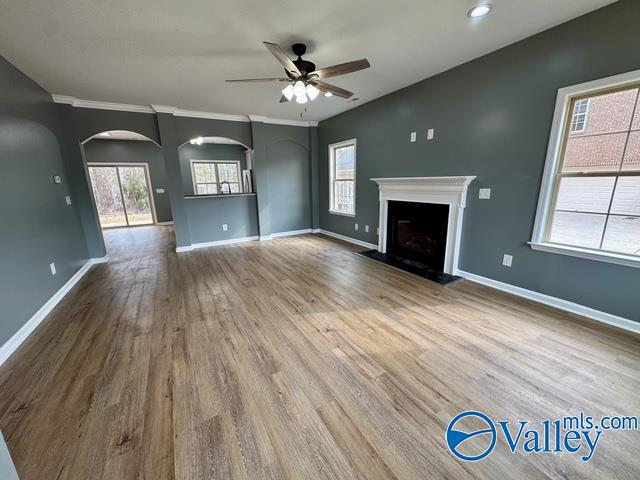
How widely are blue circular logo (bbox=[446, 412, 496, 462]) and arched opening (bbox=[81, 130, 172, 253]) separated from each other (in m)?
9.60

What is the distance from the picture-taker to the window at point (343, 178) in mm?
5285

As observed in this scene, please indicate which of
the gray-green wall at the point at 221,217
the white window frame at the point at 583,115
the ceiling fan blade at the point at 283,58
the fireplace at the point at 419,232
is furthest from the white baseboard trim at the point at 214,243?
the white window frame at the point at 583,115

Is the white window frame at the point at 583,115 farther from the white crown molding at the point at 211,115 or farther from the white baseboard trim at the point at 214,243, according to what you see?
the white baseboard trim at the point at 214,243

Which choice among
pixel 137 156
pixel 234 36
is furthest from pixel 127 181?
pixel 234 36

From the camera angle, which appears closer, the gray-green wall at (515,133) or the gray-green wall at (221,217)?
the gray-green wall at (515,133)

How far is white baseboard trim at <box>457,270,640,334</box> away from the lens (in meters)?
2.22

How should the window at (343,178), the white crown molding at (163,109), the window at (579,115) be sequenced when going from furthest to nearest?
1. the window at (343,178)
2. the white crown molding at (163,109)
3. the window at (579,115)

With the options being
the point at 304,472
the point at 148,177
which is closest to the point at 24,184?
the point at 304,472

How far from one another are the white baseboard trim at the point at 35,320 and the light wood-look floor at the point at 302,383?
89 millimetres

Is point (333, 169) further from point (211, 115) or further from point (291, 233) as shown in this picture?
point (211, 115)

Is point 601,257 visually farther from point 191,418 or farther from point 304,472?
point 191,418

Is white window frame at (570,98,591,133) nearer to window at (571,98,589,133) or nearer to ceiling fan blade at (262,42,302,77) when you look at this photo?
window at (571,98,589,133)

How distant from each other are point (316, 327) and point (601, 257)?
2667 mm

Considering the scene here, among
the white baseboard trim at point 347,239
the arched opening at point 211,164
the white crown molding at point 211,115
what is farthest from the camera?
the arched opening at point 211,164
